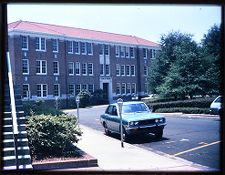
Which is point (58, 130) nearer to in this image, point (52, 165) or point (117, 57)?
point (52, 165)

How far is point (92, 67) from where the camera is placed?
38062 millimetres

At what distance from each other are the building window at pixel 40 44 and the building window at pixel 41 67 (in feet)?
4.76

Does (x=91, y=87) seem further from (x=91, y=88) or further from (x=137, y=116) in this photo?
(x=137, y=116)

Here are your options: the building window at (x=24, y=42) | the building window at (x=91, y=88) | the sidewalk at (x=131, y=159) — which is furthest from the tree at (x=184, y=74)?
the sidewalk at (x=131, y=159)

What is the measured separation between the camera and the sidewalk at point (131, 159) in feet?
24.0

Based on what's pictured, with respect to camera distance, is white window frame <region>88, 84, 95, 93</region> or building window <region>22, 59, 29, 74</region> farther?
white window frame <region>88, 84, 95, 93</region>

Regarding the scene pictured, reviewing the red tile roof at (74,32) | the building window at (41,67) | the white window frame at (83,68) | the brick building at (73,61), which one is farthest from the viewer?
the white window frame at (83,68)

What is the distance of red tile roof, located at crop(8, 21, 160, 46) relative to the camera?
30.6m

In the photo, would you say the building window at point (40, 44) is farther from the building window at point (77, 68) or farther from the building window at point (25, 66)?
the building window at point (77, 68)

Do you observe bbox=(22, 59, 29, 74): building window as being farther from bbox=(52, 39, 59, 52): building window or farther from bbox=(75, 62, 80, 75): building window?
bbox=(75, 62, 80, 75): building window

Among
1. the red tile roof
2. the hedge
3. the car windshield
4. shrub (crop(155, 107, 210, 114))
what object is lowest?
shrub (crop(155, 107, 210, 114))

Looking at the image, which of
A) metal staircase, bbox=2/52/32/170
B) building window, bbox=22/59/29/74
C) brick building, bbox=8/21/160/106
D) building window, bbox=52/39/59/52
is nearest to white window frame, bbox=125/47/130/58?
brick building, bbox=8/21/160/106

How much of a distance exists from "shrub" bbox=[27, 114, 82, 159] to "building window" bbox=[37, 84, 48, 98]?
2433cm

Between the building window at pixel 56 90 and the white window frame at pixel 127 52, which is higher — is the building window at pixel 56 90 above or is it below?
below
